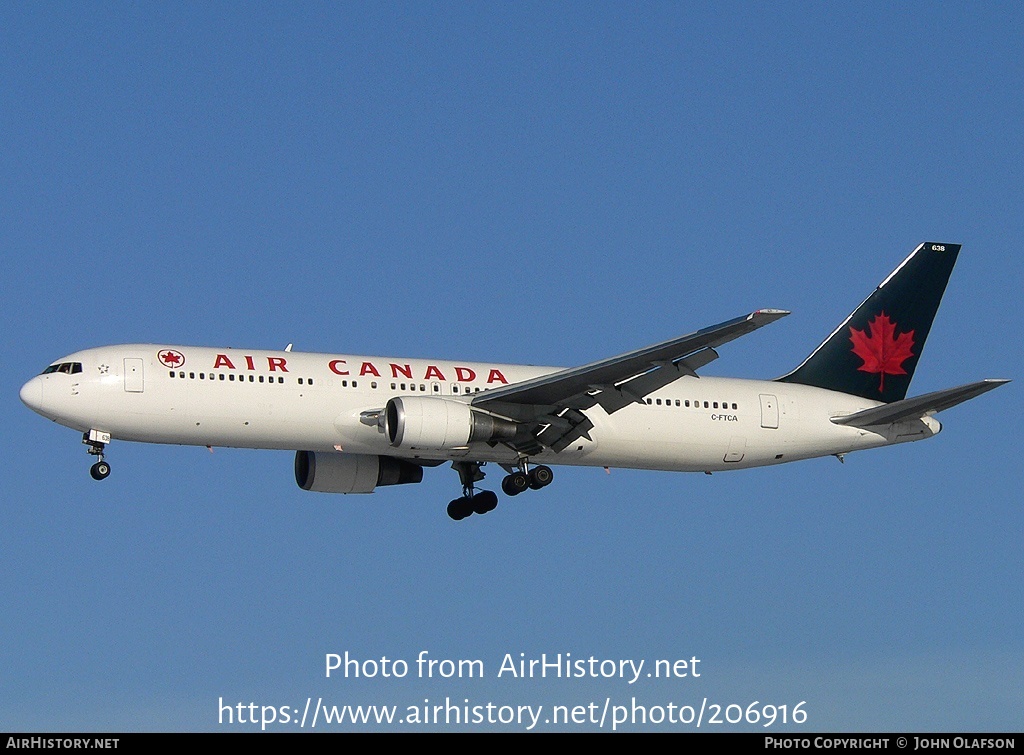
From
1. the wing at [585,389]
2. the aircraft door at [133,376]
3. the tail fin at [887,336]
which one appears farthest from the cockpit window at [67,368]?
the tail fin at [887,336]

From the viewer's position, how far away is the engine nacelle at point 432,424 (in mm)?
43500

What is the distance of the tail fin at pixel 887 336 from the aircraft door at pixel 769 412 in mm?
2243

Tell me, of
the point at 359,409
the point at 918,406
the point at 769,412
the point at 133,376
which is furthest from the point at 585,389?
the point at 133,376

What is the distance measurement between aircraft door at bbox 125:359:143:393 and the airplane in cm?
4

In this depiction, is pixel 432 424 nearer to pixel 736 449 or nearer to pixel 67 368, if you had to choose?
pixel 67 368

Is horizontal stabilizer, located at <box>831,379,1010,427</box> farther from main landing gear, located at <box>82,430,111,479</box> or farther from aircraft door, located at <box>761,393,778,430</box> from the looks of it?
main landing gear, located at <box>82,430,111,479</box>

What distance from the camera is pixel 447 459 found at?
151 feet

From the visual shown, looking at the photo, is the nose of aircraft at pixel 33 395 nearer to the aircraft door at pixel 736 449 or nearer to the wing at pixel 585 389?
the wing at pixel 585 389

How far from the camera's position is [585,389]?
44.8 metres

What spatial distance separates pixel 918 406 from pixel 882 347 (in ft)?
17.2
